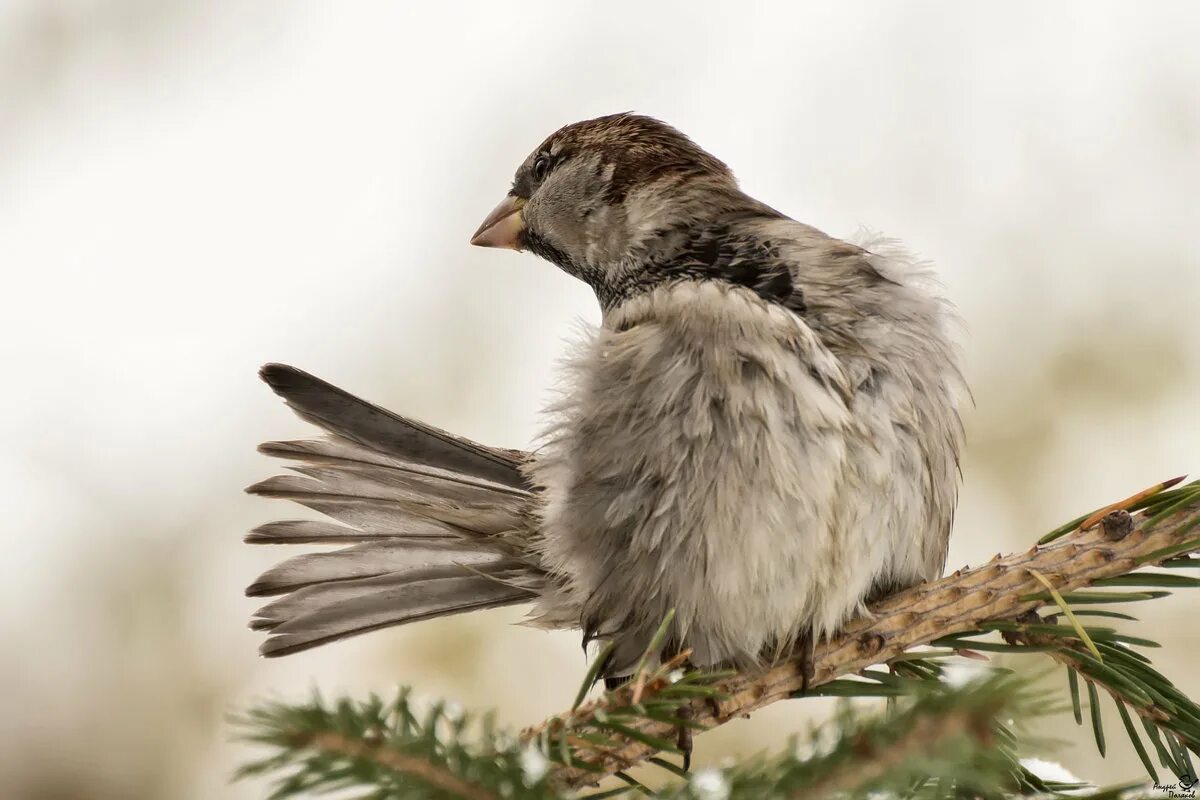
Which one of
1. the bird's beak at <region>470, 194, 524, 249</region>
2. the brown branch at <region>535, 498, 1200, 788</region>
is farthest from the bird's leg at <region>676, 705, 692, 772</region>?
the bird's beak at <region>470, 194, 524, 249</region>

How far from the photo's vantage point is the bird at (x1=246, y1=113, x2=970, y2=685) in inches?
49.2

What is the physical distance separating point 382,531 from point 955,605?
28.0 inches

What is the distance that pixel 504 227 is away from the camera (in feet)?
6.37

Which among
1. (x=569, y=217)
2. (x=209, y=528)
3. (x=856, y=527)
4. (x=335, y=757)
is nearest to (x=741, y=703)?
(x=856, y=527)

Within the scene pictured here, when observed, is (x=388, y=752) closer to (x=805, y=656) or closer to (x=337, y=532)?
(x=805, y=656)

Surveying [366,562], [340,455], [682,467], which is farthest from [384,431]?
[682,467]

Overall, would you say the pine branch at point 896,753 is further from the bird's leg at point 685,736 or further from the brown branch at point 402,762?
the bird's leg at point 685,736

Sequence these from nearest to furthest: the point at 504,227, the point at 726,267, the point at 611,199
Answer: the point at 726,267 → the point at 611,199 → the point at 504,227

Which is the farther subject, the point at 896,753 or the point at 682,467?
the point at 682,467

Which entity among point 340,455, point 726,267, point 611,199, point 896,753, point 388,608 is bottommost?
point 896,753

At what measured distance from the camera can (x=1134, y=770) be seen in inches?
90.7

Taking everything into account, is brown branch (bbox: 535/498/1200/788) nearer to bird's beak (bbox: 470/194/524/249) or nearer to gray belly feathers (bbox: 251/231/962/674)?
gray belly feathers (bbox: 251/231/962/674)

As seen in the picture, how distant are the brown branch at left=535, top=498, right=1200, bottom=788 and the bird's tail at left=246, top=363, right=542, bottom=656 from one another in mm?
402

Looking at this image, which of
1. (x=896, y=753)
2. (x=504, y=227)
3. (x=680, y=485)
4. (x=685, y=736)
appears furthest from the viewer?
(x=504, y=227)
